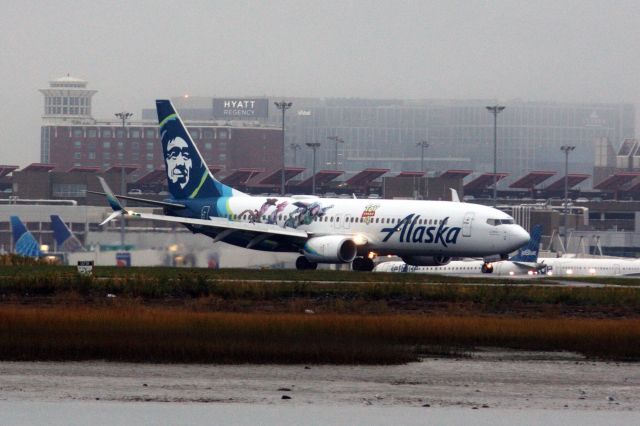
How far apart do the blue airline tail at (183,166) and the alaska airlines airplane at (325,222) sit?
55mm

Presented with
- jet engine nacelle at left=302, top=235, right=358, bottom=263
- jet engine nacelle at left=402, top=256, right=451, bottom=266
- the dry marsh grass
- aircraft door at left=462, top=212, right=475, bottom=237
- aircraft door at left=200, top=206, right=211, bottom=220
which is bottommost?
the dry marsh grass

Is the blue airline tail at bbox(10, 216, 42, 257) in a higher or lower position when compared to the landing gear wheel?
higher

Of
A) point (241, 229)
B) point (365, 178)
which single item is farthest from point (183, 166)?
point (365, 178)

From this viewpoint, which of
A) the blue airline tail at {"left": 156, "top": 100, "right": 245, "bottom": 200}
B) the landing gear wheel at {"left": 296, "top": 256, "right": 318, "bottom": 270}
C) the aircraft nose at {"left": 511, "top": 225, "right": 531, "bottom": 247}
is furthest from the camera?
the blue airline tail at {"left": 156, "top": 100, "right": 245, "bottom": 200}

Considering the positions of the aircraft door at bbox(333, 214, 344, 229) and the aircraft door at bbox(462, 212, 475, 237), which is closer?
the aircraft door at bbox(462, 212, 475, 237)

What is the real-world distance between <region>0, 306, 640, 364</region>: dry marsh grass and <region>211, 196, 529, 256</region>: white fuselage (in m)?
22.3

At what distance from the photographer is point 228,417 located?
109 feet

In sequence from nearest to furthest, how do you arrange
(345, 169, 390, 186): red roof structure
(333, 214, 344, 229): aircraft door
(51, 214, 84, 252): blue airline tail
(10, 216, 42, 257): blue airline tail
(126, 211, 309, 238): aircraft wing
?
(126, 211, 309, 238): aircraft wing, (333, 214, 344, 229): aircraft door, (51, 214, 84, 252): blue airline tail, (10, 216, 42, 257): blue airline tail, (345, 169, 390, 186): red roof structure

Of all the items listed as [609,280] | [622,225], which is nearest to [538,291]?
[609,280]

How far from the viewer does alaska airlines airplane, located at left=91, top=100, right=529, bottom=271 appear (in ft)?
241

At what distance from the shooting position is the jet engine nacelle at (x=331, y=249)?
7512cm

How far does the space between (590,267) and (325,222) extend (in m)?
28.7

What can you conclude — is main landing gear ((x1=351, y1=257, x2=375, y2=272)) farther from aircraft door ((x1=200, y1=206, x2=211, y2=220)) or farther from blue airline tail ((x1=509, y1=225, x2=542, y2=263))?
blue airline tail ((x1=509, y1=225, x2=542, y2=263))

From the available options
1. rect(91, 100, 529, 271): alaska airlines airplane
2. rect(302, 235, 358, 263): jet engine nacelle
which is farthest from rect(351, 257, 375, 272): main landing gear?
rect(302, 235, 358, 263): jet engine nacelle
